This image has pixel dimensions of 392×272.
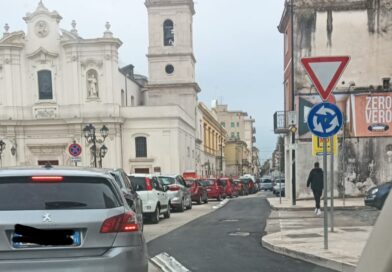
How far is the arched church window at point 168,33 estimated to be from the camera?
61938 mm

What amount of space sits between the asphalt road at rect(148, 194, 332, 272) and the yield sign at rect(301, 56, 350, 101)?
314cm

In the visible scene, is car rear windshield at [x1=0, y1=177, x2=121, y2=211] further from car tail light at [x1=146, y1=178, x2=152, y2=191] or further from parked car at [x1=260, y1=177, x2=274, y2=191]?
parked car at [x1=260, y1=177, x2=274, y2=191]

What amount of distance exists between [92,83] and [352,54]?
115ft

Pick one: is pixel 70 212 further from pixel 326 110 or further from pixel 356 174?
pixel 356 174

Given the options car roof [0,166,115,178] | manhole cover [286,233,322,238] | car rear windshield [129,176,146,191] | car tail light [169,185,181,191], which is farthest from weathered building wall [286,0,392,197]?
car roof [0,166,115,178]

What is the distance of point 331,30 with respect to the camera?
82.6 ft

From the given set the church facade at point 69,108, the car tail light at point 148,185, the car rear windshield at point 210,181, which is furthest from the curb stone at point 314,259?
the church facade at point 69,108

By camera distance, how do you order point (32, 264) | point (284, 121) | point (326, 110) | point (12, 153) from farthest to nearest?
point (12, 153)
point (284, 121)
point (326, 110)
point (32, 264)

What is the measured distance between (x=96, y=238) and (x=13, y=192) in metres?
0.93

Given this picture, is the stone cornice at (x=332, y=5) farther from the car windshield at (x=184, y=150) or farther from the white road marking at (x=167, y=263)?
the white road marking at (x=167, y=263)

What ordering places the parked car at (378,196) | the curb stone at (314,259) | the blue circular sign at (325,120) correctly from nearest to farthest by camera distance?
the curb stone at (314,259) → the blue circular sign at (325,120) → the parked car at (378,196)

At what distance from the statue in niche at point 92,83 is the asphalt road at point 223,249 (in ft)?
134

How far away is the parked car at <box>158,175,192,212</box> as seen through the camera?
2172cm

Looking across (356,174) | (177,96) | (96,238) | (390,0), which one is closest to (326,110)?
(96,238)
